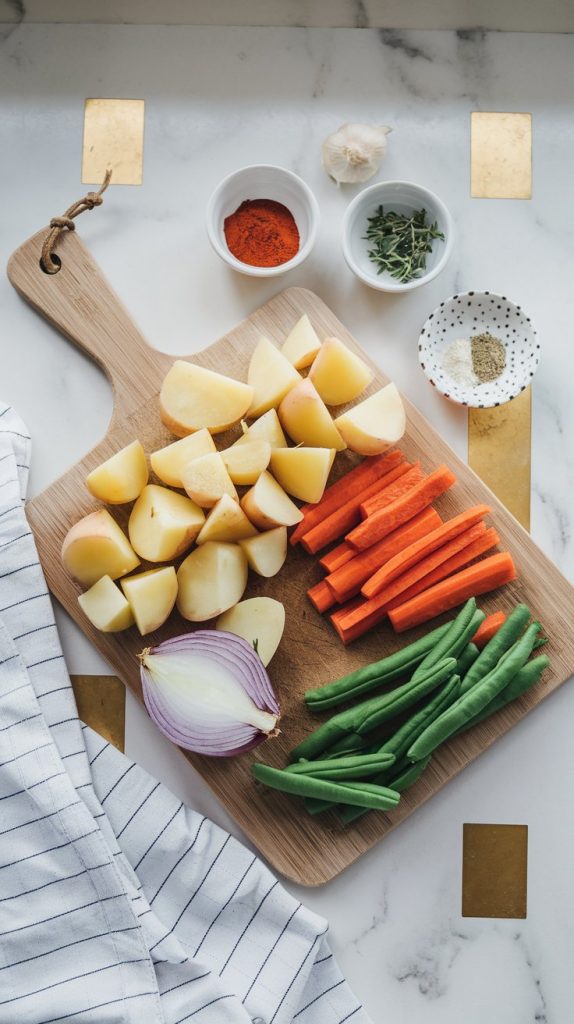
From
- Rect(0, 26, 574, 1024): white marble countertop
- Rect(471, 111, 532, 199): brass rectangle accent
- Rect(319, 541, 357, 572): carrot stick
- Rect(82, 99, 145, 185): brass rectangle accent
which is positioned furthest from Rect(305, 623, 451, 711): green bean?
Rect(82, 99, 145, 185): brass rectangle accent

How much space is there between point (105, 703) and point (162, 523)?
0.57 m

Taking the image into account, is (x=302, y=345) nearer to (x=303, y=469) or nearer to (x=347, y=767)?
(x=303, y=469)

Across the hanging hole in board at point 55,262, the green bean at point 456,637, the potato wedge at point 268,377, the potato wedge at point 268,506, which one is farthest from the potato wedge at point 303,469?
the hanging hole in board at point 55,262

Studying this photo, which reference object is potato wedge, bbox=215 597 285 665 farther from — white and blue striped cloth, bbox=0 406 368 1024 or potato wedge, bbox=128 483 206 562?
white and blue striped cloth, bbox=0 406 368 1024

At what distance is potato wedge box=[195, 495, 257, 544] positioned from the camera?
2.32m

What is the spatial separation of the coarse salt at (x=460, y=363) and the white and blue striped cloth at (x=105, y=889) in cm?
117

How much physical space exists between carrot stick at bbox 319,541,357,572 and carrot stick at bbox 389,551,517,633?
180 mm

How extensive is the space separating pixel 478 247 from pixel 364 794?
1.52m

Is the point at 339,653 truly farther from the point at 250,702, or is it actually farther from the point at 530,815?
the point at 530,815

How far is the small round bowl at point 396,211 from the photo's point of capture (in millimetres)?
2496

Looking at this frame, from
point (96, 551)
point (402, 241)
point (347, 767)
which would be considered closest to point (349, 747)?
point (347, 767)

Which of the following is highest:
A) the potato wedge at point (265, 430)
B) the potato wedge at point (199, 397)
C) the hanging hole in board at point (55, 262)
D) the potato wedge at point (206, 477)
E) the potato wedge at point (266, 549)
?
the hanging hole in board at point (55, 262)

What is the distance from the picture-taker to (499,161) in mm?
2658

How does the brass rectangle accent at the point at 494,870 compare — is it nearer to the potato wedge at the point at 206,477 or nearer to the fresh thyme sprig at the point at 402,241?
the potato wedge at the point at 206,477
